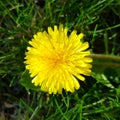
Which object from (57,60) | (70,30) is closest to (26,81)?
(57,60)

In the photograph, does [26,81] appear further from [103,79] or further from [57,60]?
[103,79]

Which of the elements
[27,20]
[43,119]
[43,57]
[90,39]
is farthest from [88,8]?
[43,119]

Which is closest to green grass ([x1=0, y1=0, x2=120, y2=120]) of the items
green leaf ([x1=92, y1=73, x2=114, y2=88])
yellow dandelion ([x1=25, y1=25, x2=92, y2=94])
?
green leaf ([x1=92, y1=73, x2=114, y2=88])

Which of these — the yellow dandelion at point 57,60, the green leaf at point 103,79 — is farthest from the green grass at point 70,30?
the yellow dandelion at point 57,60

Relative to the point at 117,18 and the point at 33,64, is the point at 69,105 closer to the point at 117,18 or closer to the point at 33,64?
the point at 33,64

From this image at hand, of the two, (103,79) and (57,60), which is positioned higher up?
(57,60)
